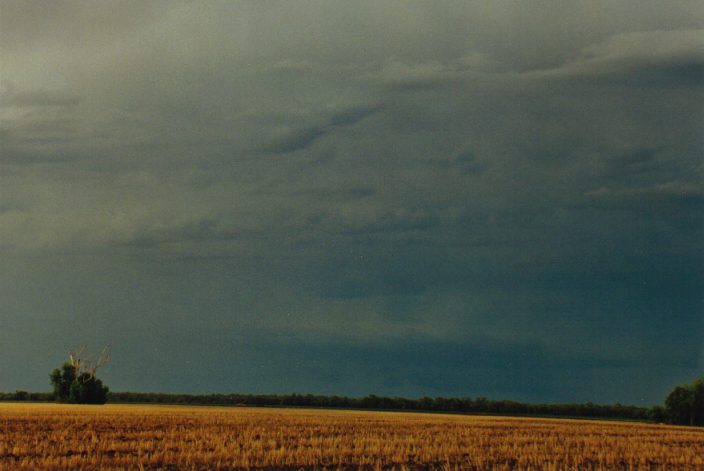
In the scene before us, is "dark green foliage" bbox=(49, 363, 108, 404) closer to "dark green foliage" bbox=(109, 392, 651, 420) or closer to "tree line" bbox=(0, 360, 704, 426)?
"tree line" bbox=(0, 360, 704, 426)

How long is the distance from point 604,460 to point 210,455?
17602 millimetres

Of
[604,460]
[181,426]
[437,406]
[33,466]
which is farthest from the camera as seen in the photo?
[437,406]

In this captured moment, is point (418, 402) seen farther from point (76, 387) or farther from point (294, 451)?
point (294, 451)

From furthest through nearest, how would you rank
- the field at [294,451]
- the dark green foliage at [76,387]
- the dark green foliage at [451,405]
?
the dark green foliage at [451,405] < the dark green foliage at [76,387] < the field at [294,451]

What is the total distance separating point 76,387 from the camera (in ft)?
338

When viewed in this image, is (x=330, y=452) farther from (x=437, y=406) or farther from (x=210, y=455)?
(x=437, y=406)

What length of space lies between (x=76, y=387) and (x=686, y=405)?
89.3m

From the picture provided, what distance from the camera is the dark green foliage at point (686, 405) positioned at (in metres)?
102

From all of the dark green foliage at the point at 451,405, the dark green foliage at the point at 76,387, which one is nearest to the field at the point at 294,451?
the dark green foliage at the point at 76,387

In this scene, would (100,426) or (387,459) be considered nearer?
(387,459)

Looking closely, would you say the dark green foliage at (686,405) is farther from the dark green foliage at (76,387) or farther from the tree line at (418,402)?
the dark green foliage at (76,387)

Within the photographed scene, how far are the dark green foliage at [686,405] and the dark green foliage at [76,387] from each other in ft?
275

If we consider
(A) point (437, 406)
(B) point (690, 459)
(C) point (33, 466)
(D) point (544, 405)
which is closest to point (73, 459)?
(C) point (33, 466)

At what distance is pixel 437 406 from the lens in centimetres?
14138
